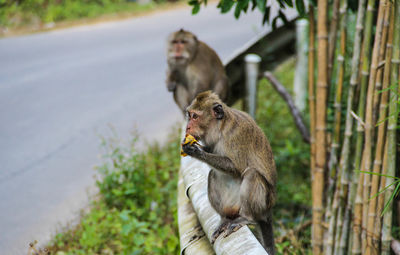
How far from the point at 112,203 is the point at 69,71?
17.5ft

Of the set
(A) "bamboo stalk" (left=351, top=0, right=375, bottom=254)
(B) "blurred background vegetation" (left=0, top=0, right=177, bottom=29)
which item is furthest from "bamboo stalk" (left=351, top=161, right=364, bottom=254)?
(B) "blurred background vegetation" (left=0, top=0, right=177, bottom=29)

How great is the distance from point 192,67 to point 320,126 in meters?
2.12

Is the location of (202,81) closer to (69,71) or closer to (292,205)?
(292,205)

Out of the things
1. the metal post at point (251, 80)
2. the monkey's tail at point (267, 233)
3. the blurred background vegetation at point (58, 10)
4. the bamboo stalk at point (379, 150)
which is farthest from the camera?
the blurred background vegetation at point (58, 10)

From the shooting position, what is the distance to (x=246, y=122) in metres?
3.58

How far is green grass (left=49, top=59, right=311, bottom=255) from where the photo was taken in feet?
14.7

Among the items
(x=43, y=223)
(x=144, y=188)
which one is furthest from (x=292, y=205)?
(x=43, y=223)

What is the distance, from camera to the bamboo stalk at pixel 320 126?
4117 mm

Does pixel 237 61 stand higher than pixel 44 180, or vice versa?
pixel 237 61

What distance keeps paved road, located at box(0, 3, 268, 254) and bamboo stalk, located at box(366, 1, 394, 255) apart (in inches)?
112

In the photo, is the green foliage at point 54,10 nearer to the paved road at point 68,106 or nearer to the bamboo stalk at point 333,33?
the paved road at point 68,106

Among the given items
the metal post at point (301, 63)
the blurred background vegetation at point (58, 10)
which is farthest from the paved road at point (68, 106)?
the metal post at point (301, 63)

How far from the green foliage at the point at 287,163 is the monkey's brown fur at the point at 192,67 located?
1319mm

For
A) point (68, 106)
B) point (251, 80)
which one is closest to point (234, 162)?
point (251, 80)
